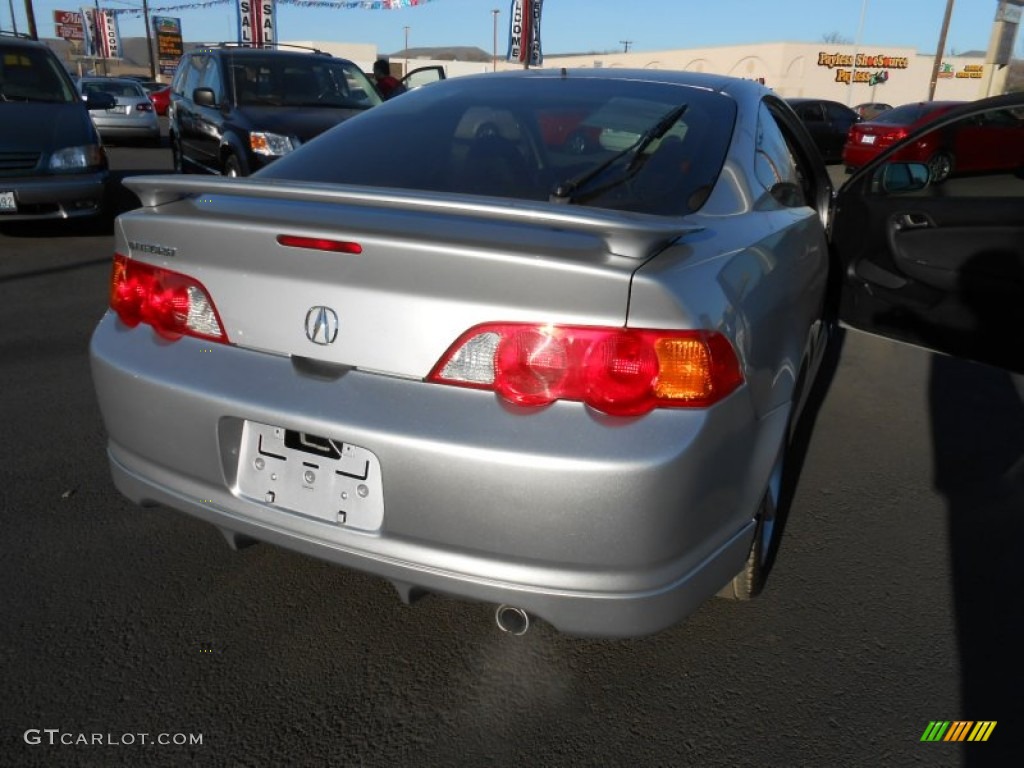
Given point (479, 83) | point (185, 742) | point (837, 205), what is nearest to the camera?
point (185, 742)

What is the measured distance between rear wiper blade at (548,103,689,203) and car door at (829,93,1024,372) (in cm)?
177

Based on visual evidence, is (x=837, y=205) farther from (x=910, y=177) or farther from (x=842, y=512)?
(x=842, y=512)

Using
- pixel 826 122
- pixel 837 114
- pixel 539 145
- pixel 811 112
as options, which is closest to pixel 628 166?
pixel 539 145

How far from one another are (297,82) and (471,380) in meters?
7.70

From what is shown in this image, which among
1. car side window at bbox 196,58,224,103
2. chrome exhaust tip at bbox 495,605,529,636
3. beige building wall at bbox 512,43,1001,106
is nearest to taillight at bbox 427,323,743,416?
chrome exhaust tip at bbox 495,605,529,636

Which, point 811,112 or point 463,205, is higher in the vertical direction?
point 463,205

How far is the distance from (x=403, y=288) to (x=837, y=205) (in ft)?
11.0

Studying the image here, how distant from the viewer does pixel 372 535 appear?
1.86 m

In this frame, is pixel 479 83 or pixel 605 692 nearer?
pixel 605 692

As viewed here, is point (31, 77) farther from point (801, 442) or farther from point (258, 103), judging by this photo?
point (801, 442)

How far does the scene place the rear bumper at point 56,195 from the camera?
6.99 meters

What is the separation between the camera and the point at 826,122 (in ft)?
62.0

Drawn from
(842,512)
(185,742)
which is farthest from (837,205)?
(185,742)

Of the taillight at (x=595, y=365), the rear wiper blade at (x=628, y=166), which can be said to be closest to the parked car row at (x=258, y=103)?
the rear wiper blade at (x=628, y=166)
